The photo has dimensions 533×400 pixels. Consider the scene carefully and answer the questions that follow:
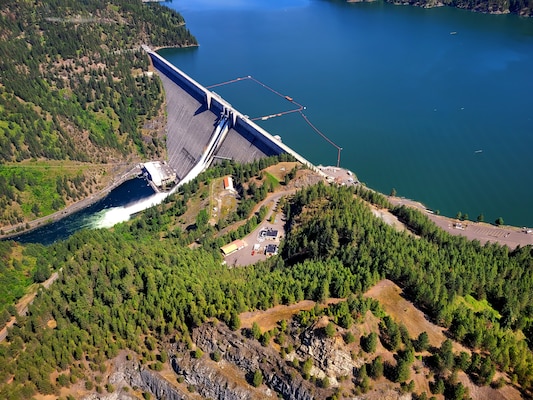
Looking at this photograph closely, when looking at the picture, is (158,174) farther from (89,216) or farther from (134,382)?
(134,382)

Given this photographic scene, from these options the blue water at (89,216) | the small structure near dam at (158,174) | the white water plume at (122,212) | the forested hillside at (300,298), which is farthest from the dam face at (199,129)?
the forested hillside at (300,298)

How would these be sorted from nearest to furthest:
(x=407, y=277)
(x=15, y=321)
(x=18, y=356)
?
(x=407, y=277)
(x=18, y=356)
(x=15, y=321)

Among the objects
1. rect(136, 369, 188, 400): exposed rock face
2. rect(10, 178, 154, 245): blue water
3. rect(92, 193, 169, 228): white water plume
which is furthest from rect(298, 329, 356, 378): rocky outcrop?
rect(10, 178, 154, 245): blue water

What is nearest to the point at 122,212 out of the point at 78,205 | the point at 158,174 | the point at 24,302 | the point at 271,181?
the point at 78,205

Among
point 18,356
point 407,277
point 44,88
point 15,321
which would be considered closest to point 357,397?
point 407,277

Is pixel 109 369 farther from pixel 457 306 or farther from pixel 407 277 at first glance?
pixel 457 306

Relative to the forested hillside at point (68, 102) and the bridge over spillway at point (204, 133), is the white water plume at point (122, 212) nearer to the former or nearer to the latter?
the bridge over spillway at point (204, 133)
